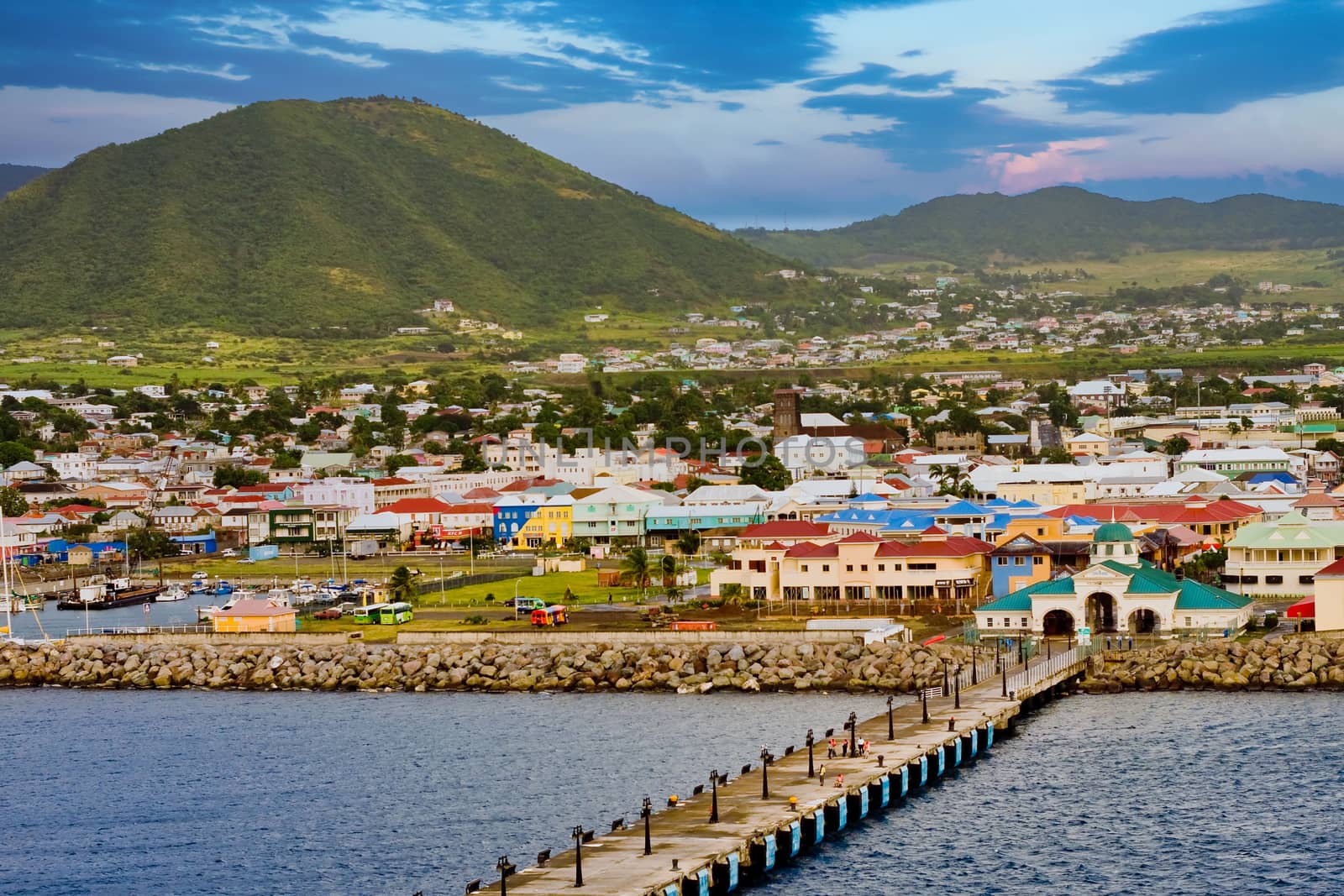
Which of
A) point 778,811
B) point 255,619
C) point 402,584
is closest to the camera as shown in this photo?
point 778,811

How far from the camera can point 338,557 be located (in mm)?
98688

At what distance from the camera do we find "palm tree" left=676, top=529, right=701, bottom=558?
8656 cm

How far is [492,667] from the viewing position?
56344 millimetres

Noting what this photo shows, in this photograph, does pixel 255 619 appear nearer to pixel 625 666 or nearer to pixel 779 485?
pixel 625 666

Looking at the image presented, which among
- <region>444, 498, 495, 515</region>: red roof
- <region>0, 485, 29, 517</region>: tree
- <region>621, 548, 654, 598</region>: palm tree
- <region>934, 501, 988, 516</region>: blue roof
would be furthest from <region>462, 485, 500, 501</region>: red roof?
<region>621, 548, 654, 598</region>: palm tree

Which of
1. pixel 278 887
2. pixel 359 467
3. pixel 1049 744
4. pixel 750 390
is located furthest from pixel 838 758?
pixel 750 390

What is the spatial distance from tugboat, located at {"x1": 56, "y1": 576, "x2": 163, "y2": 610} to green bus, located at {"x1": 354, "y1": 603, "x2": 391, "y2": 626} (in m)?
19.8

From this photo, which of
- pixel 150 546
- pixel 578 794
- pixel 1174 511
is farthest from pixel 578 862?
pixel 150 546

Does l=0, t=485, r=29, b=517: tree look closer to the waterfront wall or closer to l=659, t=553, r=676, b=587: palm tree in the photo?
l=659, t=553, r=676, b=587: palm tree

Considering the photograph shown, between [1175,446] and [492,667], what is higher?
[1175,446]

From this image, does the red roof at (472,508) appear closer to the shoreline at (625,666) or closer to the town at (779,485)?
the town at (779,485)

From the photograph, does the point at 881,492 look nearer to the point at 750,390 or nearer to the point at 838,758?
the point at 838,758

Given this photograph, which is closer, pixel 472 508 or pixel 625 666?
pixel 625 666

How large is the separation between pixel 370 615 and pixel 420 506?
39394 millimetres
